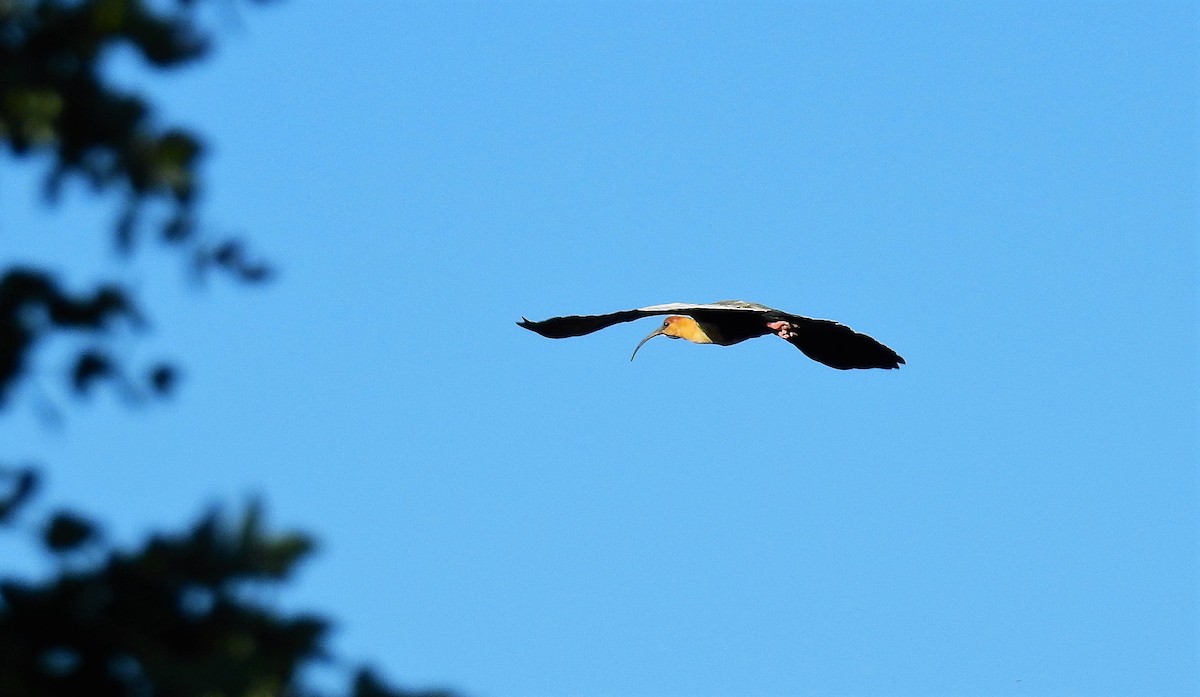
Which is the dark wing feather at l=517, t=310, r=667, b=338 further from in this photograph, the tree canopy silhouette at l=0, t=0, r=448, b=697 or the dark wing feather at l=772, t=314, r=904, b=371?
the tree canopy silhouette at l=0, t=0, r=448, b=697

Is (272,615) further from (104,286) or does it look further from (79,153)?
(79,153)

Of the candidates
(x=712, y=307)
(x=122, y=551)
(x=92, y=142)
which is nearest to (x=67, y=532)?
(x=122, y=551)

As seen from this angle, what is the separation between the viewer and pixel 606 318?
10.8 meters

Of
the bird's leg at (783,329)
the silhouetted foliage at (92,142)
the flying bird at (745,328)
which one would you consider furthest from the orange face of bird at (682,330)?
the silhouetted foliage at (92,142)

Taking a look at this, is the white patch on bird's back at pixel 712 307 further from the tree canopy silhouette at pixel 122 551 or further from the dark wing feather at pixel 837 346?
the tree canopy silhouette at pixel 122 551

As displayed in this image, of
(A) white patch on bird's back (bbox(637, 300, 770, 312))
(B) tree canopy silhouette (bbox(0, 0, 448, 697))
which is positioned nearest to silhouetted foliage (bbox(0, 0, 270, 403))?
(B) tree canopy silhouette (bbox(0, 0, 448, 697))

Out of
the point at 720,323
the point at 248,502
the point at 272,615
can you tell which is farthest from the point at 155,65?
the point at 720,323

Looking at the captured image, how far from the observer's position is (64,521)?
Answer: 14.1 feet

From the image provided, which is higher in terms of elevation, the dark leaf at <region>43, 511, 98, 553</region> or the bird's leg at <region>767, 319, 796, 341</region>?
the bird's leg at <region>767, 319, 796, 341</region>

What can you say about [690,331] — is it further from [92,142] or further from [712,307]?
[92,142]

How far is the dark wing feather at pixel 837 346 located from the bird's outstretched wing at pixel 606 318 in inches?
15.2

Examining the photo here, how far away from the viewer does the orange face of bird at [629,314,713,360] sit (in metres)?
11.5

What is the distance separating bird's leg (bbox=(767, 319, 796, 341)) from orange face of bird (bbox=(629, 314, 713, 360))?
57 cm

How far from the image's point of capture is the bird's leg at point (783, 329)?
11094 mm
